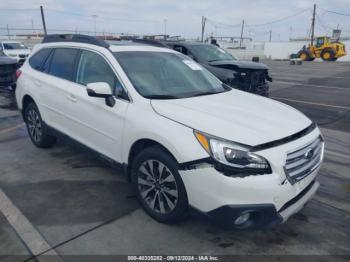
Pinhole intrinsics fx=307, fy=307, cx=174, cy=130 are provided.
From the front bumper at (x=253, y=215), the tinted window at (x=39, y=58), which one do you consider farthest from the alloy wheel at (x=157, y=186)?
the tinted window at (x=39, y=58)

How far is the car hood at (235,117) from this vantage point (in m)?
2.65

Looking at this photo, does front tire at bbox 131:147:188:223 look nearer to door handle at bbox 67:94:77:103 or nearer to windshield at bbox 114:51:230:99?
windshield at bbox 114:51:230:99

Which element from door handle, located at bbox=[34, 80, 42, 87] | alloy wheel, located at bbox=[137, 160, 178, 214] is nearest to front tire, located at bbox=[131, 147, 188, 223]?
alloy wheel, located at bbox=[137, 160, 178, 214]

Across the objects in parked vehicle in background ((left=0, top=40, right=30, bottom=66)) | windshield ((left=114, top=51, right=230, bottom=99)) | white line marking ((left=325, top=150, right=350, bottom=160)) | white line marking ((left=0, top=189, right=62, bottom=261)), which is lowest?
white line marking ((left=0, top=189, right=62, bottom=261))

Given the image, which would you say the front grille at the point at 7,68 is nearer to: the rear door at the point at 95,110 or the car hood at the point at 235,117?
the rear door at the point at 95,110

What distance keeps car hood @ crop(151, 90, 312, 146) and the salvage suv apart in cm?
1

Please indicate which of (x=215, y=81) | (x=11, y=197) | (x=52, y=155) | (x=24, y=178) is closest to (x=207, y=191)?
(x=215, y=81)

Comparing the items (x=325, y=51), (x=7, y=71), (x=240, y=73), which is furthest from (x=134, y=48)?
(x=325, y=51)

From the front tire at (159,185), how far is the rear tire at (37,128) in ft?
7.60

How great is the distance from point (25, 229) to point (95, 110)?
1.45 m

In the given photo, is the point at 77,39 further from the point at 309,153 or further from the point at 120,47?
the point at 309,153

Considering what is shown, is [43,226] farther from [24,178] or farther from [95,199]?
[24,178]

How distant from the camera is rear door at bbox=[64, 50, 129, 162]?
3365mm

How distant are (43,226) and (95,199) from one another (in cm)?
68
